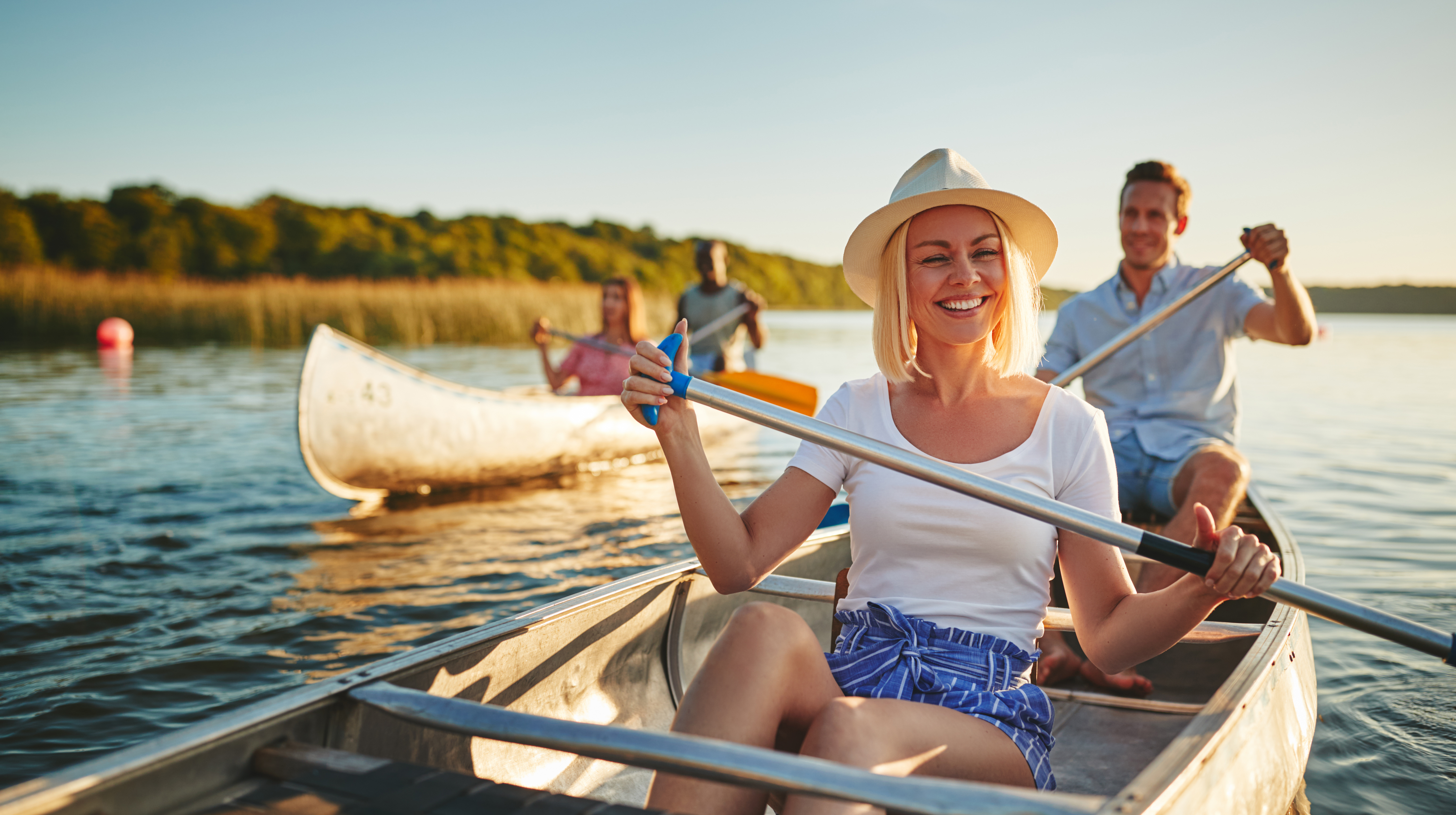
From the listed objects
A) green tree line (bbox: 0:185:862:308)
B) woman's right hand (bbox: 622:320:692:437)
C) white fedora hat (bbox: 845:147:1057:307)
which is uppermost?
green tree line (bbox: 0:185:862:308)

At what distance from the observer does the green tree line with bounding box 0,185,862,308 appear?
3506 cm

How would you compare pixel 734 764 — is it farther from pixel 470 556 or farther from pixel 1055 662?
pixel 470 556

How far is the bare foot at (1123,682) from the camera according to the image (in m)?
2.97

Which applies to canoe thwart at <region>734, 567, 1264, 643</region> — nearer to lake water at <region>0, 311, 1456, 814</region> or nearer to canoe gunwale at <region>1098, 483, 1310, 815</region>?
canoe gunwale at <region>1098, 483, 1310, 815</region>

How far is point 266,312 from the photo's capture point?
1816cm

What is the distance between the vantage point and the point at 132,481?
6.37 m

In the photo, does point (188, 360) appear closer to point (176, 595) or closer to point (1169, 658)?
point (176, 595)

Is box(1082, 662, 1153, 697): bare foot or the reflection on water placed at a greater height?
box(1082, 662, 1153, 697): bare foot

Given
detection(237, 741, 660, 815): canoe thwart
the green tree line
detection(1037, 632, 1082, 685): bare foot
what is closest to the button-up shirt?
detection(1037, 632, 1082, 685): bare foot

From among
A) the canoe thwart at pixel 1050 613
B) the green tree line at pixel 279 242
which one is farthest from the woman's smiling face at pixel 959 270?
the green tree line at pixel 279 242

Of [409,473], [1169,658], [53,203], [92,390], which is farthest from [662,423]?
[53,203]

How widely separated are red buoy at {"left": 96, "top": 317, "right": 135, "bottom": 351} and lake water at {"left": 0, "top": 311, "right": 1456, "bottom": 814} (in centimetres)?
678

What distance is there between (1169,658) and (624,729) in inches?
103

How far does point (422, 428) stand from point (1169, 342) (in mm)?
4491
